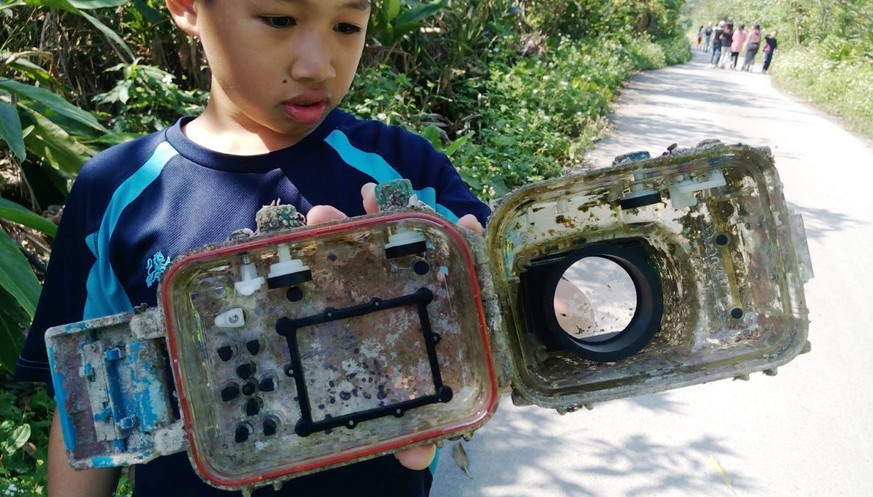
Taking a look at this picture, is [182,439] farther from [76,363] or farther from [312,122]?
[312,122]

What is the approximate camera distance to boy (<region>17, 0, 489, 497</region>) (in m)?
0.95

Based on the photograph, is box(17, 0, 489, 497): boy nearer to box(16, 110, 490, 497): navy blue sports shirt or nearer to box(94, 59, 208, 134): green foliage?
box(16, 110, 490, 497): navy blue sports shirt

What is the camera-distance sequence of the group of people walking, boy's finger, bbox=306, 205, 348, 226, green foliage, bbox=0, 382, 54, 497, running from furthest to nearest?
the group of people walking → green foliage, bbox=0, 382, 54, 497 → boy's finger, bbox=306, 205, 348, 226

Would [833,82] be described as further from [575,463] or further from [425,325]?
[425,325]

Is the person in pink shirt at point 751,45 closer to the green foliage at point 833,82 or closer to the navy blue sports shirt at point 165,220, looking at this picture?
the green foliage at point 833,82

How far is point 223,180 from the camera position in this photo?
3.40 feet

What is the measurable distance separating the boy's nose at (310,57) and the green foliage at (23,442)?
1618 mm

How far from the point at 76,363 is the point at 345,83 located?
57 cm

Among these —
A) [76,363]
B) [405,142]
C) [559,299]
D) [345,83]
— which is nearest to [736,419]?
[559,299]

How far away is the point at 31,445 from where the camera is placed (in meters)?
2.13

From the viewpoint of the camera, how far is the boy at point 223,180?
3.12 feet

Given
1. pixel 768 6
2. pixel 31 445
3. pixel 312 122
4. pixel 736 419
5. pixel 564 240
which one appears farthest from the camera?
pixel 768 6

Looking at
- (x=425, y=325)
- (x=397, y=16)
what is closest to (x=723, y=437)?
(x=425, y=325)

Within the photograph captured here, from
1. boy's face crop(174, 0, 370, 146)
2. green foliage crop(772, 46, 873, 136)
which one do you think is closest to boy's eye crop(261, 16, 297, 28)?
boy's face crop(174, 0, 370, 146)
